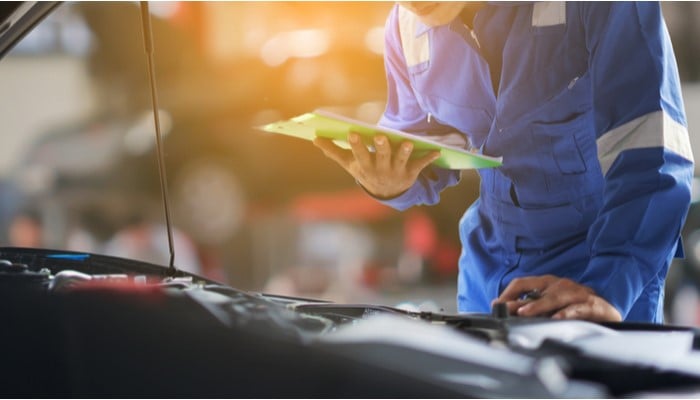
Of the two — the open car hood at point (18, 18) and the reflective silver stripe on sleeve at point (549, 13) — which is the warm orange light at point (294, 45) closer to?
the reflective silver stripe on sleeve at point (549, 13)

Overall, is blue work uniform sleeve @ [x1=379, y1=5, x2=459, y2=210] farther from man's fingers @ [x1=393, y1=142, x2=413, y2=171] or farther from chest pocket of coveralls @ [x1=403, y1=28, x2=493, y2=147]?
man's fingers @ [x1=393, y1=142, x2=413, y2=171]

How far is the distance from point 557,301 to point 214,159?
4.98 meters

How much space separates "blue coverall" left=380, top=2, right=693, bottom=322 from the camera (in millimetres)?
1262

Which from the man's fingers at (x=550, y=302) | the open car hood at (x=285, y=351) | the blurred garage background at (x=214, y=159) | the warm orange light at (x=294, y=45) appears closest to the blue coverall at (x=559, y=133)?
the man's fingers at (x=550, y=302)

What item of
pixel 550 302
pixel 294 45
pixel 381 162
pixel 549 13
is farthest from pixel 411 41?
pixel 294 45

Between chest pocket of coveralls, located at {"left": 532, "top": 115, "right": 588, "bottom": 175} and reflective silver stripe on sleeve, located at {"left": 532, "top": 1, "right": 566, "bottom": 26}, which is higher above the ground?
reflective silver stripe on sleeve, located at {"left": 532, "top": 1, "right": 566, "bottom": 26}

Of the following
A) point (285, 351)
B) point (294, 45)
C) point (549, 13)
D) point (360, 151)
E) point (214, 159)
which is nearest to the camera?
point (285, 351)

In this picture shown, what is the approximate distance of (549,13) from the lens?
4.87 ft

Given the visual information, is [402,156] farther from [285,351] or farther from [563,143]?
[285,351]

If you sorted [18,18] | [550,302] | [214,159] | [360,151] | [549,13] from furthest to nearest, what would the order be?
[214,159] → [549,13] → [360,151] → [18,18] → [550,302]

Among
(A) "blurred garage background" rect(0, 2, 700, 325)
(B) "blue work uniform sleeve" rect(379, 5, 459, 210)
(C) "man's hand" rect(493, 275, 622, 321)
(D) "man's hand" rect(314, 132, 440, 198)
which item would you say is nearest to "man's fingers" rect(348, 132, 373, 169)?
(D) "man's hand" rect(314, 132, 440, 198)

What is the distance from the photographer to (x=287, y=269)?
576cm

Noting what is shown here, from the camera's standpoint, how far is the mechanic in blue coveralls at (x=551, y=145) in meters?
1.25

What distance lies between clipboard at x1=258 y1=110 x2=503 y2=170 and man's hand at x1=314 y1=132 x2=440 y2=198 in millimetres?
11
